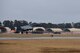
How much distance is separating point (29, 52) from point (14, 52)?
148 cm

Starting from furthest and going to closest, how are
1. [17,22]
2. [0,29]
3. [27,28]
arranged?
[17,22]
[27,28]
[0,29]

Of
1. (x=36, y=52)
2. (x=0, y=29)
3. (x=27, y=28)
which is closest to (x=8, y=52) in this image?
(x=36, y=52)

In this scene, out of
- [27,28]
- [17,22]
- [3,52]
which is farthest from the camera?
[17,22]

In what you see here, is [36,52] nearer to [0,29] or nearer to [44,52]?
[44,52]

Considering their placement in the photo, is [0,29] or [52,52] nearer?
[52,52]

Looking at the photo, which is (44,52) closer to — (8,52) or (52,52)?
(52,52)

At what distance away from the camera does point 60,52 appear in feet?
91.7

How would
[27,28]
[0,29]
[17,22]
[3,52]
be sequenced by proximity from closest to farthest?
[3,52], [0,29], [27,28], [17,22]

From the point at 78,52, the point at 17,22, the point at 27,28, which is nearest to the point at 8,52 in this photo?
the point at 78,52

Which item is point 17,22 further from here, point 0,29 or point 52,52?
point 52,52

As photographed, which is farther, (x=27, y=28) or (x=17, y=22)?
(x=17, y=22)

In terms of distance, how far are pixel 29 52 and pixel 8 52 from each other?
81.1 inches

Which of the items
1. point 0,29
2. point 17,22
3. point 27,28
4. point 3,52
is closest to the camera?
point 3,52

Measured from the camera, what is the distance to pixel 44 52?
28.1 metres
